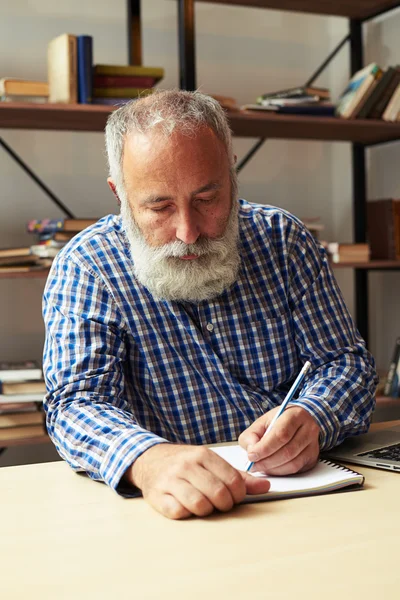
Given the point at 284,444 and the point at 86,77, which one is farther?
the point at 86,77

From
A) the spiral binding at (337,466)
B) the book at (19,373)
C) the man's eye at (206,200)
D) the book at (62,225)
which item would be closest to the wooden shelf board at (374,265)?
the book at (62,225)

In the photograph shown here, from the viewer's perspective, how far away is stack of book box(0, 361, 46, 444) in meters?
2.51

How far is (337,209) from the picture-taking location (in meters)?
3.40

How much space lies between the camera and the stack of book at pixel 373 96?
2.85 metres

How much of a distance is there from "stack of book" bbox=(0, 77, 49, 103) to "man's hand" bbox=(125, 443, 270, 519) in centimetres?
172

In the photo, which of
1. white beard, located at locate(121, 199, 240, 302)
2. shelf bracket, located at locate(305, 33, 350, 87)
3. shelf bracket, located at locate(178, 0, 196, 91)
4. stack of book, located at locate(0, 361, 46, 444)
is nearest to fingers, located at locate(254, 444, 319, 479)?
white beard, located at locate(121, 199, 240, 302)

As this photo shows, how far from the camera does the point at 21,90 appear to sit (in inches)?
95.9

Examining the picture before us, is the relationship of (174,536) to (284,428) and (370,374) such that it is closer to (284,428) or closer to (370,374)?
(284,428)

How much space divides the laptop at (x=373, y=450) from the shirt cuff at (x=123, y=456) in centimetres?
33

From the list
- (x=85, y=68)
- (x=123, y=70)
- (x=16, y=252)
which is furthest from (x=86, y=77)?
(x=16, y=252)

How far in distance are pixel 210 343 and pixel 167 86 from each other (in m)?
1.82

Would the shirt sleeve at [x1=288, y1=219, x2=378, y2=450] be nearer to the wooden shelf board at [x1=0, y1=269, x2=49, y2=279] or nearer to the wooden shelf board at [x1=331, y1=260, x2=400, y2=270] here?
the wooden shelf board at [x1=0, y1=269, x2=49, y2=279]

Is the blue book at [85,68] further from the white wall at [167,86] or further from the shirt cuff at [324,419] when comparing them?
the shirt cuff at [324,419]

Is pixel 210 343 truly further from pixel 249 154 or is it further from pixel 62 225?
pixel 249 154
